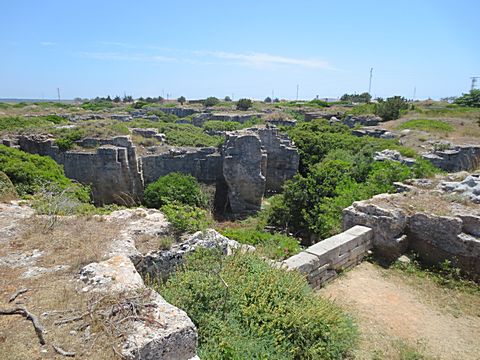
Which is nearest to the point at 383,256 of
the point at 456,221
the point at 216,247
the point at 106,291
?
the point at 456,221

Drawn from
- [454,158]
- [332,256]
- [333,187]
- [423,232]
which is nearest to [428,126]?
[454,158]

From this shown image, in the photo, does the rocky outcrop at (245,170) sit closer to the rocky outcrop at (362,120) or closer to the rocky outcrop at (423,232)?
the rocky outcrop at (423,232)

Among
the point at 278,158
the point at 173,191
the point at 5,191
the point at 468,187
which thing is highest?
the point at 468,187

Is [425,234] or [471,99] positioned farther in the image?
[471,99]

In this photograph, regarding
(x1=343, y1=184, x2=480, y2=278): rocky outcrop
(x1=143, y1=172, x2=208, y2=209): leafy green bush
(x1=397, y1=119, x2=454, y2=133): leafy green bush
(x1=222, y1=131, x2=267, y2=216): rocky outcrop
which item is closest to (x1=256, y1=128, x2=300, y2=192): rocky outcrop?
(x1=222, y1=131, x2=267, y2=216): rocky outcrop

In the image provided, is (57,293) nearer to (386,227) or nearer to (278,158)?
(386,227)

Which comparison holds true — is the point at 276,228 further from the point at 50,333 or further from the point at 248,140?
the point at 50,333

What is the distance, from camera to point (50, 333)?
2.69 m

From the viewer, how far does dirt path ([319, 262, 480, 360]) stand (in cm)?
387

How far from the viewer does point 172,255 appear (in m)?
4.52

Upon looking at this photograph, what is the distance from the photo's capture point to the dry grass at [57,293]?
2.56m

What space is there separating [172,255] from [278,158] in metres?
14.0

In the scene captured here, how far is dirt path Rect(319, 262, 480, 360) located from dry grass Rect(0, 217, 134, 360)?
281cm

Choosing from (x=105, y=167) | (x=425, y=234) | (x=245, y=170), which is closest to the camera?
(x=425, y=234)
